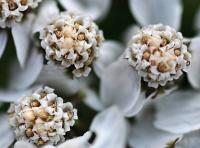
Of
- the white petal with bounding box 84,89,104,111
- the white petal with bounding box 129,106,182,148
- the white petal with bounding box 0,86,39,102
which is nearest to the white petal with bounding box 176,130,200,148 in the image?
the white petal with bounding box 129,106,182,148

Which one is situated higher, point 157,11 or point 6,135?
point 157,11

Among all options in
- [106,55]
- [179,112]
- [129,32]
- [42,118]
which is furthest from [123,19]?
[42,118]

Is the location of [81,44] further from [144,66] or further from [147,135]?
[147,135]

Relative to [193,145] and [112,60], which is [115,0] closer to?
[112,60]

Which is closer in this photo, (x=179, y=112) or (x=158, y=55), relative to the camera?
(x=158, y=55)

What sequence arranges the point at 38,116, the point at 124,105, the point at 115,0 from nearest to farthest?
1. the point at 38,116
2. the point at 124,105
3. the point at 115,0

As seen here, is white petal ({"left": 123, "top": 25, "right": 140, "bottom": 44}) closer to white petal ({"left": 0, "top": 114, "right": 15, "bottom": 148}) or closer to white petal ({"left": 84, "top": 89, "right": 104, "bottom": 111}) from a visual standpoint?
white petal ({"left": 84, "top": 89, "right": 104, "bottom": 111})

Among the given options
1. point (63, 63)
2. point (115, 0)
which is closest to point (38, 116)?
point (63, 63)
